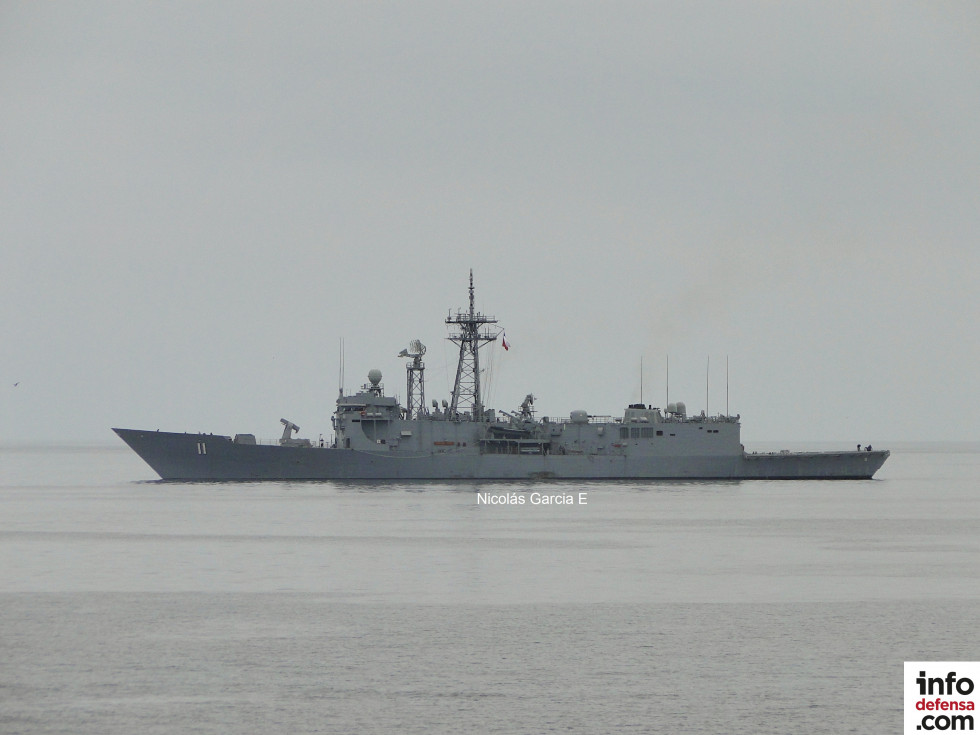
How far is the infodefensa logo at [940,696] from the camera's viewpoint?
17078 mm

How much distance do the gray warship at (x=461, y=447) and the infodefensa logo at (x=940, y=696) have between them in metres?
42.4

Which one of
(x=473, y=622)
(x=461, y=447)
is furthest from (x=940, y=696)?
(x=461, y=447)

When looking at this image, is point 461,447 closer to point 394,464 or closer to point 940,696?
point 394,464

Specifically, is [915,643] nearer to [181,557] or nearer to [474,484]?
[181,557]

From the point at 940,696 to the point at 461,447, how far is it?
44210mm

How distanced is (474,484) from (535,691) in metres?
44.0

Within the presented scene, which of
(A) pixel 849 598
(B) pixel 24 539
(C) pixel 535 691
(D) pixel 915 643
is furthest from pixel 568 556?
(B) pixel 24 539

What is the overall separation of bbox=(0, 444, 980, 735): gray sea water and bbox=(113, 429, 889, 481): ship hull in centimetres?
1319

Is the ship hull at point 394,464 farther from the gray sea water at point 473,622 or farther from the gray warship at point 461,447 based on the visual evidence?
the gray sea water at point 473,622

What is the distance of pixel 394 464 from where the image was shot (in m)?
61.2

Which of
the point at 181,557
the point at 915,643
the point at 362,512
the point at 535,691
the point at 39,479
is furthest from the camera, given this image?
the point at 39,479

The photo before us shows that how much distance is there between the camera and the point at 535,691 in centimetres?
1894

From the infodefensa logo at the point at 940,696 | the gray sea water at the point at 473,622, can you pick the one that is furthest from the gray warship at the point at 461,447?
the infodefensa logo at the point at 940,696

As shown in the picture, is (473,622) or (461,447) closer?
(473,622)
